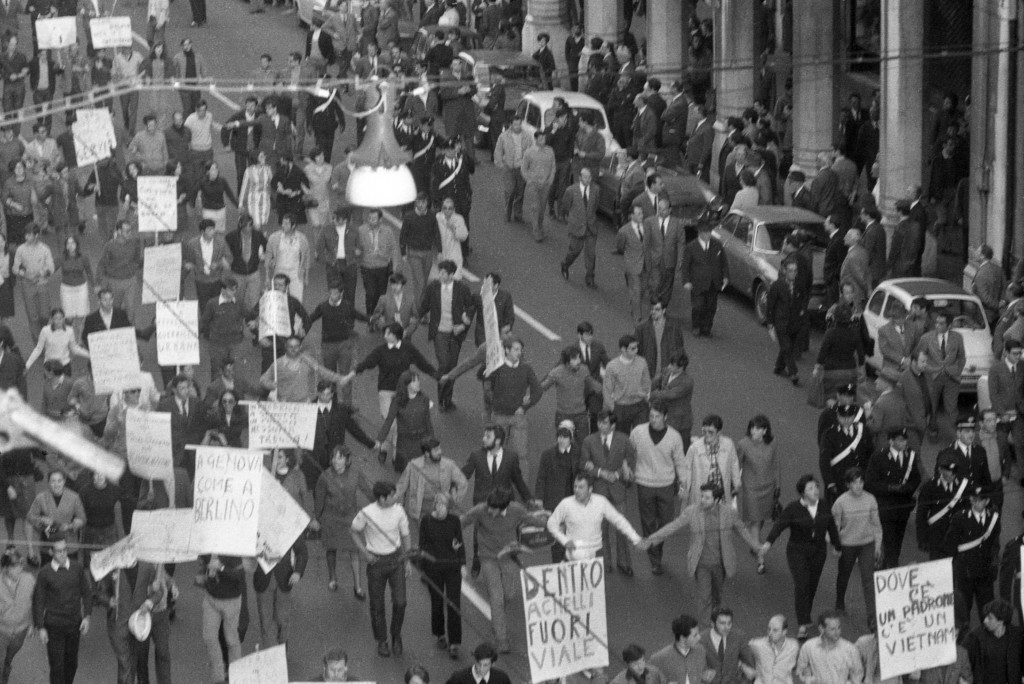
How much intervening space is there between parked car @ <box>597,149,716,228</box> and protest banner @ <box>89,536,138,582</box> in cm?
Answer: 1286

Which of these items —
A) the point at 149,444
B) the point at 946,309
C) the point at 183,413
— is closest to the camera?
the point at 149,444

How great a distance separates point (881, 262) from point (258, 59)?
1836 cm

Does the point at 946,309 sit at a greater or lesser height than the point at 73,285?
lesser

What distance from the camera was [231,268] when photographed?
26953 mm

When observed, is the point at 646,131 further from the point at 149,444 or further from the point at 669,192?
the point at 149,444

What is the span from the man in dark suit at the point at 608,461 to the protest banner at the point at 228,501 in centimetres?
362

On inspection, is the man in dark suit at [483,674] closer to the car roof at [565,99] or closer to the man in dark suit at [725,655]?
the man in dark suit at [725,655]

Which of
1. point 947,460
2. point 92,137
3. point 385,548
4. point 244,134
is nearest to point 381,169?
point 385,548

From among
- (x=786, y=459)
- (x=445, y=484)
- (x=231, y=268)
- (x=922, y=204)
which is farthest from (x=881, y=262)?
(x=445, y=484)

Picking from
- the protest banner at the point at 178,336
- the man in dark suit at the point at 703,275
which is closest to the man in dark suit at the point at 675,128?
the man in dark suit at the point at 703,275

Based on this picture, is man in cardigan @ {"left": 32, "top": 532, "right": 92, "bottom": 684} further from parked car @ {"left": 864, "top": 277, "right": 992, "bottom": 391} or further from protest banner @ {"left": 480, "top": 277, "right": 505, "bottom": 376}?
parked car @ {"left": 864, "top": 277, "right": 992, "bottom": 391}

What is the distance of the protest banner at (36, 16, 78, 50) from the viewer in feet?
126

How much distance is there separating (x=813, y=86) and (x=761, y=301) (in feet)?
24.9

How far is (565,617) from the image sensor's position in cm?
1809
